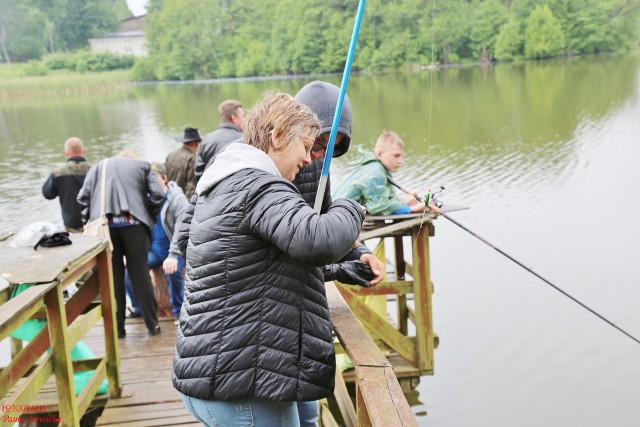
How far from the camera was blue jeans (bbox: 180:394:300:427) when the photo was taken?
87.1 inches

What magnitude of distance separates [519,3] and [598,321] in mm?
→ 67878

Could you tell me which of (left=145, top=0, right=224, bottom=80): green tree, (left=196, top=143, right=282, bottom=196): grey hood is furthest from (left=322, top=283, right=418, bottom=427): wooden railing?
(left=145, top=0, right=224, bottom=80): green tree

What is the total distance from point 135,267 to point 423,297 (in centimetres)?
245

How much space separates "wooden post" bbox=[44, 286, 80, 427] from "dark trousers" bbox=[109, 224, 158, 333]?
225cm

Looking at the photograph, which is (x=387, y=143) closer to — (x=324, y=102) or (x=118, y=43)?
(x=324, y=102)

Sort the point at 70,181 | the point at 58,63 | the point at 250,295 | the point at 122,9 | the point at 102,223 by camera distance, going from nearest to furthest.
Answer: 1. the point at 250,295
2. the point at 102,223
3. the point at 70,181
4. the point at 58,63
5. the point at 122,9

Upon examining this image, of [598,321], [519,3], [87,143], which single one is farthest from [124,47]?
[598,321]

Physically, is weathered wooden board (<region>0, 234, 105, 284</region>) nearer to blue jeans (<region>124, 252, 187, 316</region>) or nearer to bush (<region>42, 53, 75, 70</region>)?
blue jeans (<region>124, 252, 187, 316</region>)

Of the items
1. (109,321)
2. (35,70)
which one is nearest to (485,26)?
(35,70)

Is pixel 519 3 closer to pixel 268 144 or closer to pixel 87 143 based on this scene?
pixel 87 143

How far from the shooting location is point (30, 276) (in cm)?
356

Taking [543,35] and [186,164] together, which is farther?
[543,35]

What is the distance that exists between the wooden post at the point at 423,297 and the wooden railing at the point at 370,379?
114 inches

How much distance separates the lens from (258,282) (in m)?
2.14
